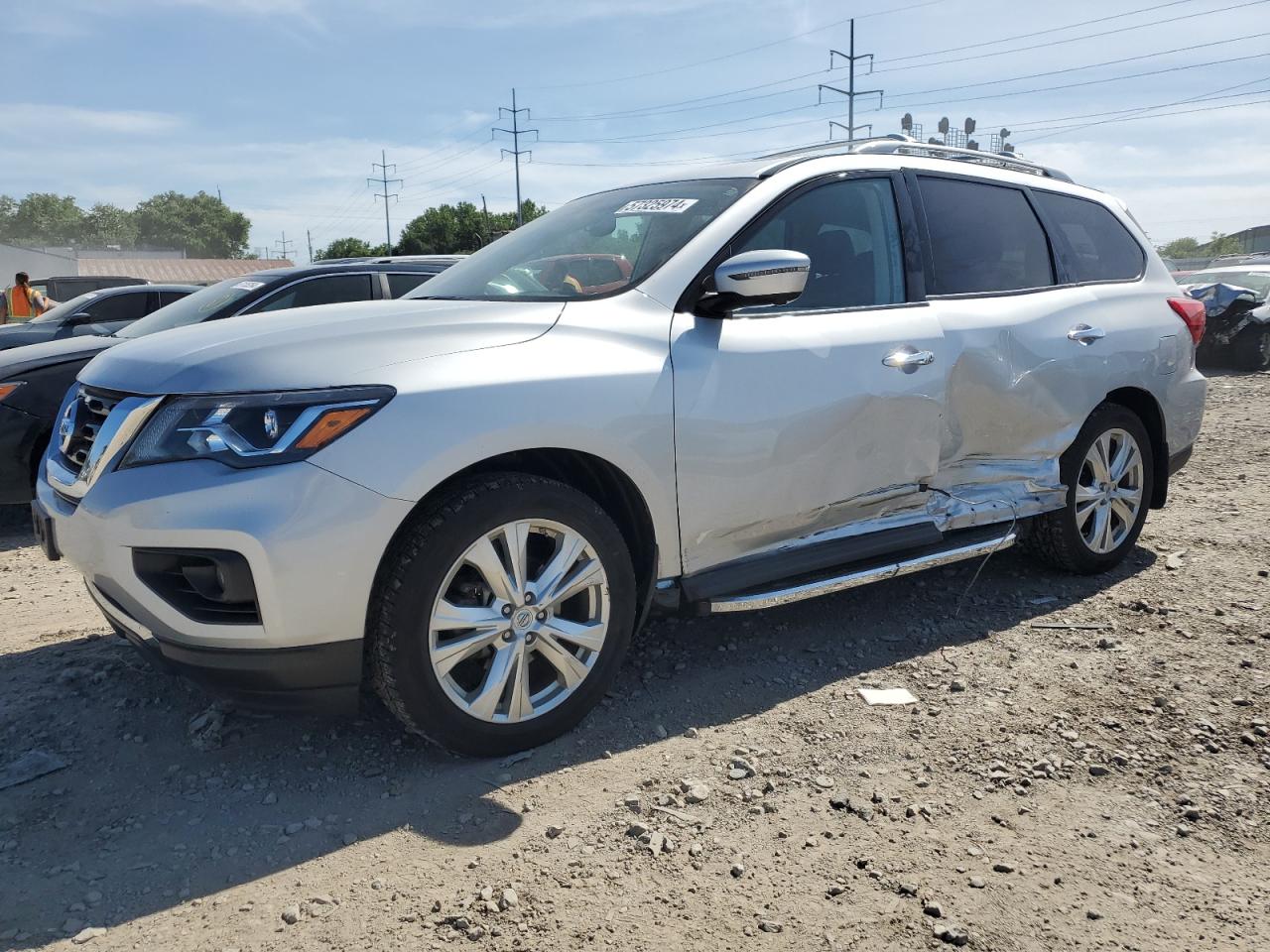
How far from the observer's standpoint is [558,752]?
3062mm

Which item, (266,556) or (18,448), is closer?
(266,556)

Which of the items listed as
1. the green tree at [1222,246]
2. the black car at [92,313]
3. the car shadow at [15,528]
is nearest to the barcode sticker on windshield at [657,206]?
the car shadow at [15,528]

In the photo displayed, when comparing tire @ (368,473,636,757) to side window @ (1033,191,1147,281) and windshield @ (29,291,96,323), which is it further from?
windshield @ (29,291,96,323)

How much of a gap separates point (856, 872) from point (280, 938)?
1311mm

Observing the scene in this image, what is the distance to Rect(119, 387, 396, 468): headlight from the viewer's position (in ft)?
8.49

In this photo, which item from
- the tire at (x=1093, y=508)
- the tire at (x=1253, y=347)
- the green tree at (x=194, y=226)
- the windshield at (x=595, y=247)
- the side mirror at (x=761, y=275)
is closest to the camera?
the side mirror at (x=761, y=275)

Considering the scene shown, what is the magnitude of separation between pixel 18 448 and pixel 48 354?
62 cm

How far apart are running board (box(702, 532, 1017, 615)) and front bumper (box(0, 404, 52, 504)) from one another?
4277 mm

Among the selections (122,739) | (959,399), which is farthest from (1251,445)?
(122,739)

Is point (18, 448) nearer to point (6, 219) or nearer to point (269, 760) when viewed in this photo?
point (269, 760)

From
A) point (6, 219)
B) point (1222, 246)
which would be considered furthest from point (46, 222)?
point (1222, 246)

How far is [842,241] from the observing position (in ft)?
12.5

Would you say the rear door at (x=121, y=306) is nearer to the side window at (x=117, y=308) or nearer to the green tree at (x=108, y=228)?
the side window at (x=117, y=308)

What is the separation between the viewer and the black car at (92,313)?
8867 millimetres
